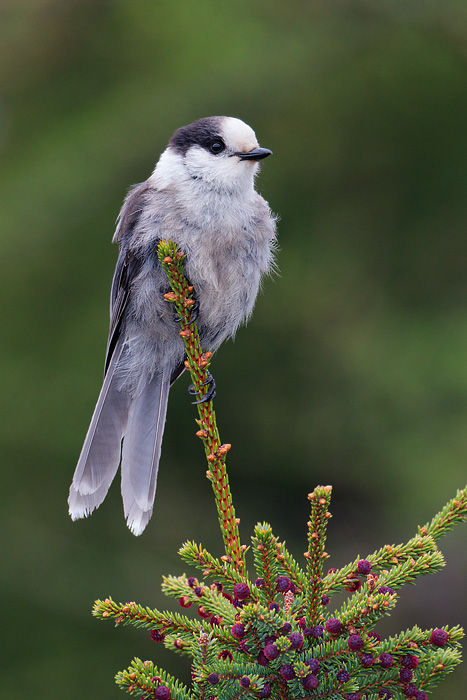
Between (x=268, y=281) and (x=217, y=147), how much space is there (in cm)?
127

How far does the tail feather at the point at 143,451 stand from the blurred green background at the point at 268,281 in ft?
3.45

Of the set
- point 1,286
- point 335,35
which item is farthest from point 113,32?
point 1,286

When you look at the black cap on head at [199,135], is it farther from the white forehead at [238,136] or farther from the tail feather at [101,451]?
the tail feather at [101,451]

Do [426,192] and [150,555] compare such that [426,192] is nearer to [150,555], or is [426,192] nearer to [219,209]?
[219,209]

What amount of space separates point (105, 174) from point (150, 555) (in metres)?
1.93

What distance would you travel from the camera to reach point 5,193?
3.48 m

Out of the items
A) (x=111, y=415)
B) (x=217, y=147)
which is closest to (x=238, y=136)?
(x=217, y=147)

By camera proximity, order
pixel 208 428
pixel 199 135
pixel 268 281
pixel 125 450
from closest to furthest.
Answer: pixel 208 428
pixel 125 450
pixel 199 135
pixel 268 281

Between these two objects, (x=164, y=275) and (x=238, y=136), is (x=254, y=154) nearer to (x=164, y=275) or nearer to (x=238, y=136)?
Result: (x=238, y=136)

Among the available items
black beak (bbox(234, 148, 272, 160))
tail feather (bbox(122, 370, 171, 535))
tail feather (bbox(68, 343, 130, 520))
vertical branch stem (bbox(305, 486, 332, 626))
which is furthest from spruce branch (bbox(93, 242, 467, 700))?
black beak (bbox(234, 148, 272, 160))

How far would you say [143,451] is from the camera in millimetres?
2215

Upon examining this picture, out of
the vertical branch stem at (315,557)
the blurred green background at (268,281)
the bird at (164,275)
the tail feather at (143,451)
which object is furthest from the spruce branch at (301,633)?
the blurred green background at (268,281)

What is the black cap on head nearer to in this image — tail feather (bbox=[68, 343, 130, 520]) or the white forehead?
the white forehead

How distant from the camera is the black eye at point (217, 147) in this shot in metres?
2.45
